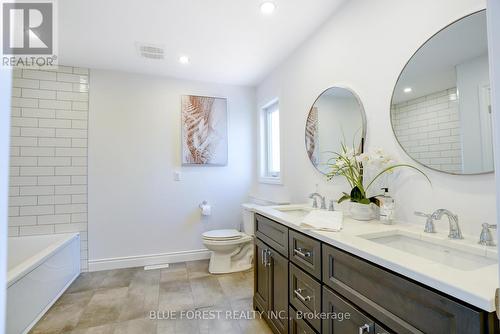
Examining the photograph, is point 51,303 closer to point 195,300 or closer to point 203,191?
point 195,300

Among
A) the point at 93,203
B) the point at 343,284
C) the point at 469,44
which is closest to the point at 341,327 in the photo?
the point at 343,284

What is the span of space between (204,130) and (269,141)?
893 millimetres

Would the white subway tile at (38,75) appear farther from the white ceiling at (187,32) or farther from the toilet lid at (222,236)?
the toilet lid at (222,236)

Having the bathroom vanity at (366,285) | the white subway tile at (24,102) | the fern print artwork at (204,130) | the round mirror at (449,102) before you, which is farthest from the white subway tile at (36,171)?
the round mirror at (449,102)

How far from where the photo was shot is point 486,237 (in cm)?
96

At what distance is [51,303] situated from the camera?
6.92 ft

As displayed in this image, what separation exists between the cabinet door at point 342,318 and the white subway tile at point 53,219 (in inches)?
115

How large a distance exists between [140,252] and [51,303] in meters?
0.97

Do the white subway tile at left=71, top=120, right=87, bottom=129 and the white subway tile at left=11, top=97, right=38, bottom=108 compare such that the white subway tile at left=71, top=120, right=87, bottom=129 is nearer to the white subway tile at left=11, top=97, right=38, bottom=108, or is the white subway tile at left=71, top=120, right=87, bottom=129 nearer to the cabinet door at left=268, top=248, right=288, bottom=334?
the white subway tile at left=11, top=97, right=38, bottom=108

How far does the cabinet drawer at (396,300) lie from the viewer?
0.63 metres

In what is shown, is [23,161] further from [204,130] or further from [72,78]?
[204,130]

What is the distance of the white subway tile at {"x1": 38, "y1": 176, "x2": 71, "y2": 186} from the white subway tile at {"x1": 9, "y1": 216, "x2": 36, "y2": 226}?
1.26 ft

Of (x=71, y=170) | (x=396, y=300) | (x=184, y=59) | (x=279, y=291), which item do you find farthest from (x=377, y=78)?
(x=71, y=170)

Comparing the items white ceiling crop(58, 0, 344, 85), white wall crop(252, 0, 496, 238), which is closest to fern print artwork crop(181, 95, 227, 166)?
white ceiling crop(58, 0, 344, 85)
